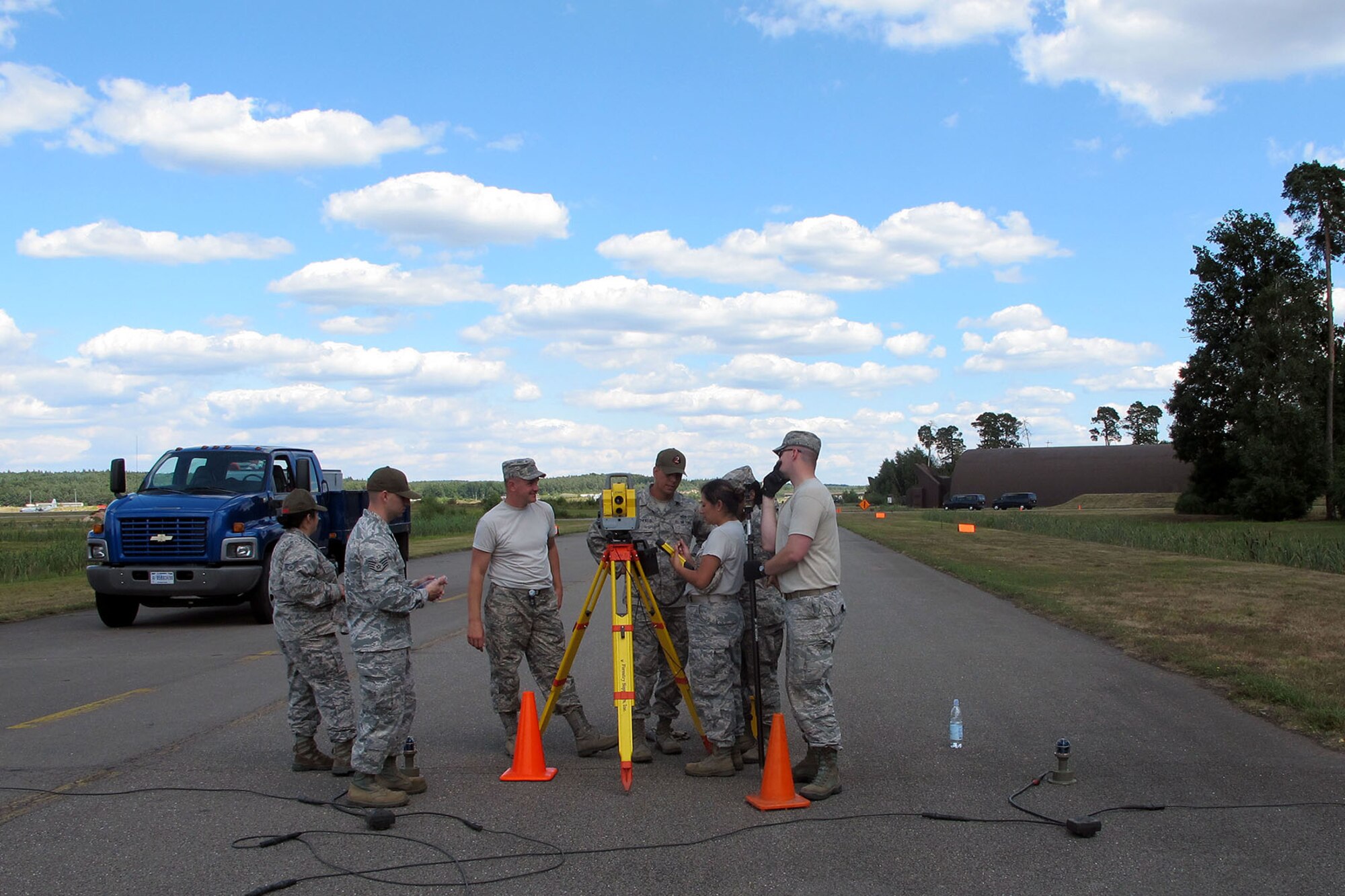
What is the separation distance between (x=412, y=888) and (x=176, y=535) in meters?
11.9

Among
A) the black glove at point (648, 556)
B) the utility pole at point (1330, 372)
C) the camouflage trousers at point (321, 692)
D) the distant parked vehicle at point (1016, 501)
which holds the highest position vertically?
the utility pole at point (1330, 372)

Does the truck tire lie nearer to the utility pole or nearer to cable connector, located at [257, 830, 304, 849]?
cable connector, located at [257, 830, 304, 849]

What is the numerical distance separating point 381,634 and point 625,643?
1388mm

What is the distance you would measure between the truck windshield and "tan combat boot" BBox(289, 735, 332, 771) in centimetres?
1034

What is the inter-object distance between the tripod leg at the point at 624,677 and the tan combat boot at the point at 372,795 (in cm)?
121

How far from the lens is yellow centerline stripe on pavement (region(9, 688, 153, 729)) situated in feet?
28.1

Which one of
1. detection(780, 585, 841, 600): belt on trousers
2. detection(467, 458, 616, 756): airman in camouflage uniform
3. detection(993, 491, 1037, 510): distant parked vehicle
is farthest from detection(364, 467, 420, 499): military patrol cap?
detection(993, 491, 1037, 510): distant parked vehicle

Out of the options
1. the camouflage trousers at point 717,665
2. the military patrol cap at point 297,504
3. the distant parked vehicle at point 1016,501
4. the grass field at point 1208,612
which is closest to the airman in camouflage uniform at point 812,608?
the camouflage trousers at point 717,665

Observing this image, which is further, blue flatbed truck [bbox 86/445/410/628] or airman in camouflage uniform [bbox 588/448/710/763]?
blue flatbed truck [bbox 86/445/410/628]

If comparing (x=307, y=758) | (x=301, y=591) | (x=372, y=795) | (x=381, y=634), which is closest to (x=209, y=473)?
(x=301, y=591)

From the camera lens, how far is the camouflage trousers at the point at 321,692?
6965 mm

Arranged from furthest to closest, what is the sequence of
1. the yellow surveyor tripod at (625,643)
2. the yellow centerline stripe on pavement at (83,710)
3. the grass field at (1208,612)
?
1. the grass field at (1208,612)
2. the yellow centerline stripe on pavement at (83,710)
3. the yellow surveyor tripod at (625,643)

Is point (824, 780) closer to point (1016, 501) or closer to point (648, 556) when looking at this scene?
point (648, 556)

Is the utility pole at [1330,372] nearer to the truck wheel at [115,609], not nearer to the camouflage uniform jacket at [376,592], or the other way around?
the truck wheel at [115,609]
